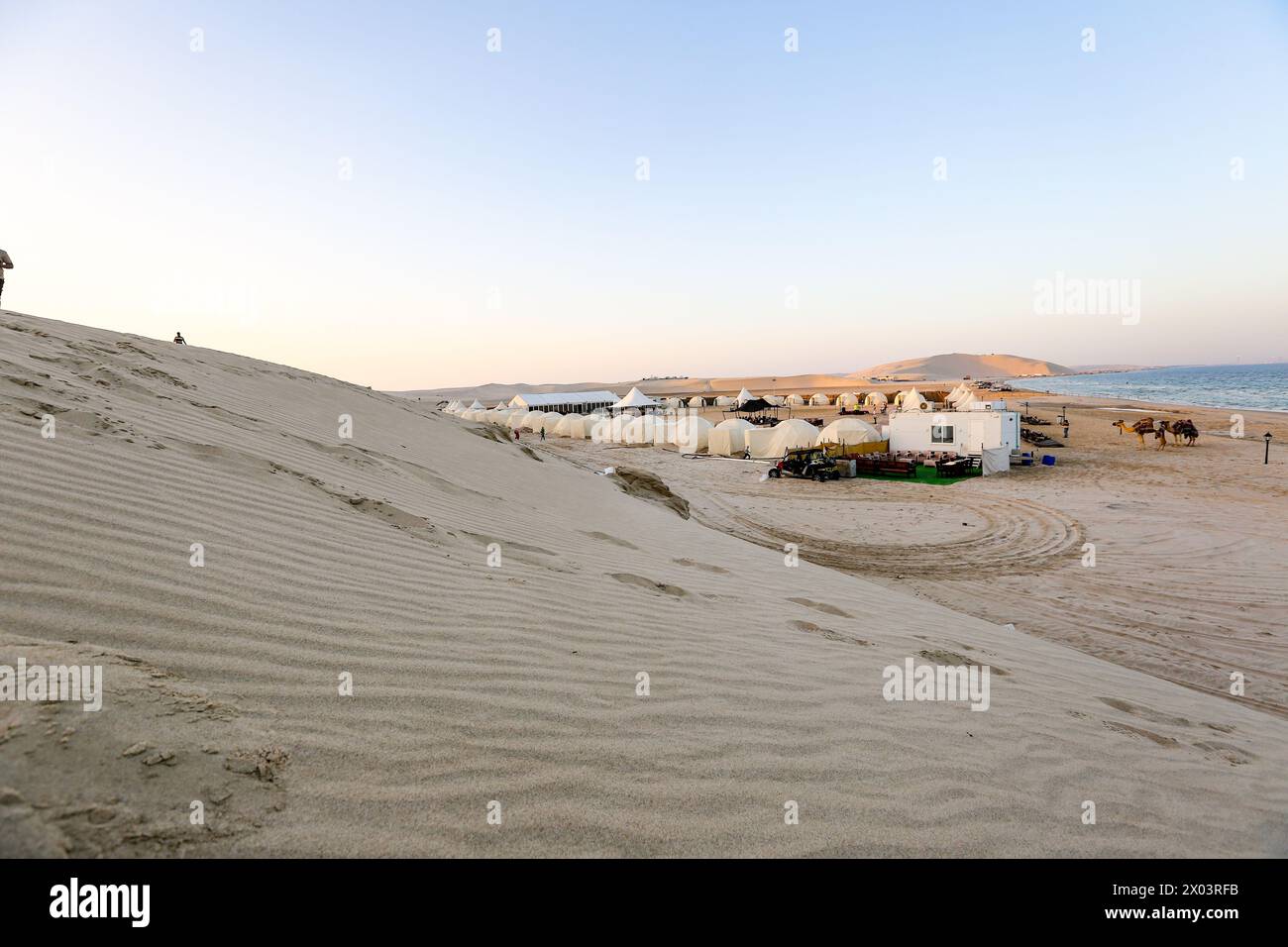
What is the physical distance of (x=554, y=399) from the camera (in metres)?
50.4

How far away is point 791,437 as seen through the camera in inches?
1017

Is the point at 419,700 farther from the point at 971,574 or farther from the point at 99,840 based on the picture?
the point at 971,574

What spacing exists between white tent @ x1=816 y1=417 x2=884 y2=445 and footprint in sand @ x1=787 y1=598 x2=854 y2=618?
1877 centimetres

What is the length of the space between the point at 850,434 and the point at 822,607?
1915 centimetres

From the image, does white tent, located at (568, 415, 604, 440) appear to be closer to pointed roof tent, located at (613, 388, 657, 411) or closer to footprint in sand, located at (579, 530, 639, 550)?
pointed roof tent, located at (613, 388, 657, 411)

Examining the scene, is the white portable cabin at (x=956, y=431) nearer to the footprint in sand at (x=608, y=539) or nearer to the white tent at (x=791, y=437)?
the white tent at (x=791, y=437)

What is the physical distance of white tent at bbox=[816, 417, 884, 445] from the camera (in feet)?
76.6

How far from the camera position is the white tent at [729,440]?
A: 89.7ft

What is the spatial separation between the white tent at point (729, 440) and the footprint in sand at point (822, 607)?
21.8m

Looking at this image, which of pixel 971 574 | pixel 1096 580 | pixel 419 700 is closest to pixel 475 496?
pixel 419 700

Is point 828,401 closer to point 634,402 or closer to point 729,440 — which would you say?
point 634,402

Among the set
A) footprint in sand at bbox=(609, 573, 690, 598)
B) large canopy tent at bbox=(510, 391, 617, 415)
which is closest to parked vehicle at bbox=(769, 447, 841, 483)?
footprint in sand at bbox=(609, 573, 690, 598)

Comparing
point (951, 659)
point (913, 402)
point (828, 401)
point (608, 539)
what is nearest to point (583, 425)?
point (913, 402)
